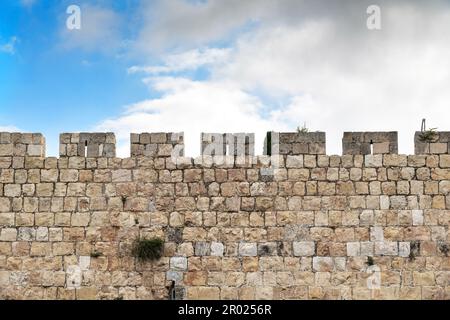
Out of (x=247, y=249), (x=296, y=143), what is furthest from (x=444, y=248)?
(x=247, y=249)

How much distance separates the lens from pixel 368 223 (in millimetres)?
9938

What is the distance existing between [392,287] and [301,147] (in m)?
2.89

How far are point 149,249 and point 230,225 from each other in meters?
1.47

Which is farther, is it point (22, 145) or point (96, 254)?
point (22, 145)

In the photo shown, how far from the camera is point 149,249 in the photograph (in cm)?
990

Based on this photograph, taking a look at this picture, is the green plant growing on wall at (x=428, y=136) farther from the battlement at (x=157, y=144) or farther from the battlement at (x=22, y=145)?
the battlement at (x=22, y=145)

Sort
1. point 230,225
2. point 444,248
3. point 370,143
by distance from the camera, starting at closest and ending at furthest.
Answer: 1. point 444,248
2. point 230,225
3. point 370,143

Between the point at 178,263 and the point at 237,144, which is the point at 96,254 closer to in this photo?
the point at 178,263

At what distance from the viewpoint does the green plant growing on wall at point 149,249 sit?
9906mm

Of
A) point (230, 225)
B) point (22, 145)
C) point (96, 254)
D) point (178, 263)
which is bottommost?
point (178, 263)

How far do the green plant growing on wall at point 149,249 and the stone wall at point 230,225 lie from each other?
10cm

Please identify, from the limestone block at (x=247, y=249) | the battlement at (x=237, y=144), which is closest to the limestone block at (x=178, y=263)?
the limestone block at (x=247, y=249)
